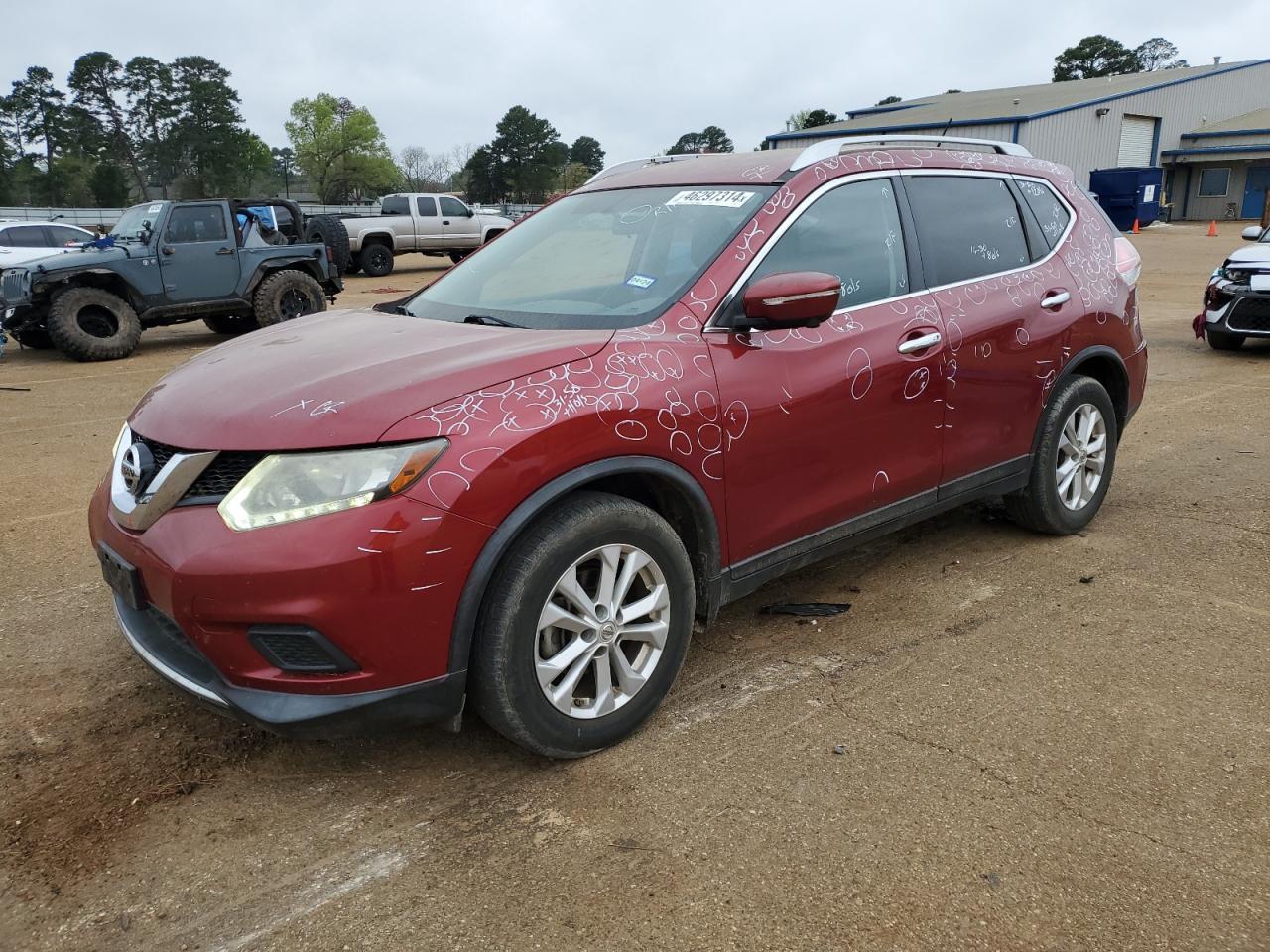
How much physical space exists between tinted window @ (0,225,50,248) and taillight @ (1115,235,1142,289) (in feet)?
59.6

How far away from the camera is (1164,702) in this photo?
3.14 metres

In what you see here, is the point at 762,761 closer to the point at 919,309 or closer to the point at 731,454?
the point at 731,454

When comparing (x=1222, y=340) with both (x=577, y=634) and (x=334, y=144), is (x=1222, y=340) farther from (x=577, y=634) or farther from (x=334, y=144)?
(x=334, y=144)

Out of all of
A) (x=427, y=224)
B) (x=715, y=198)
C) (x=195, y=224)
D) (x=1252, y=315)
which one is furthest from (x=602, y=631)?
(x=427, y=224)

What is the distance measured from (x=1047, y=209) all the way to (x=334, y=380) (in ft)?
11.2

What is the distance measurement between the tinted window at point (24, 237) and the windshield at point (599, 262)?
16.8 metres

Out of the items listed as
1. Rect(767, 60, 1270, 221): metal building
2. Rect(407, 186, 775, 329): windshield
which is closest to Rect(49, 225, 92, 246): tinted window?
Rect(407, 186, 775, 329): windshield

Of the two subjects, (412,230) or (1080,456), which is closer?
(1080,456)

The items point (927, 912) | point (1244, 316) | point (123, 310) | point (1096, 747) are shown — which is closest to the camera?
point (927, 912)

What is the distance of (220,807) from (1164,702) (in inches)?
114

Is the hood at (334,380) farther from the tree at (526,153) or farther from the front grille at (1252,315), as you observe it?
the tree at (526,153)

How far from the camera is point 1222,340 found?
33.9 feet

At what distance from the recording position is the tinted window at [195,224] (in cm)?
1177

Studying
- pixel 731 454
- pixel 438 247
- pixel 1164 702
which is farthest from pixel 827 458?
pixel 438 247
